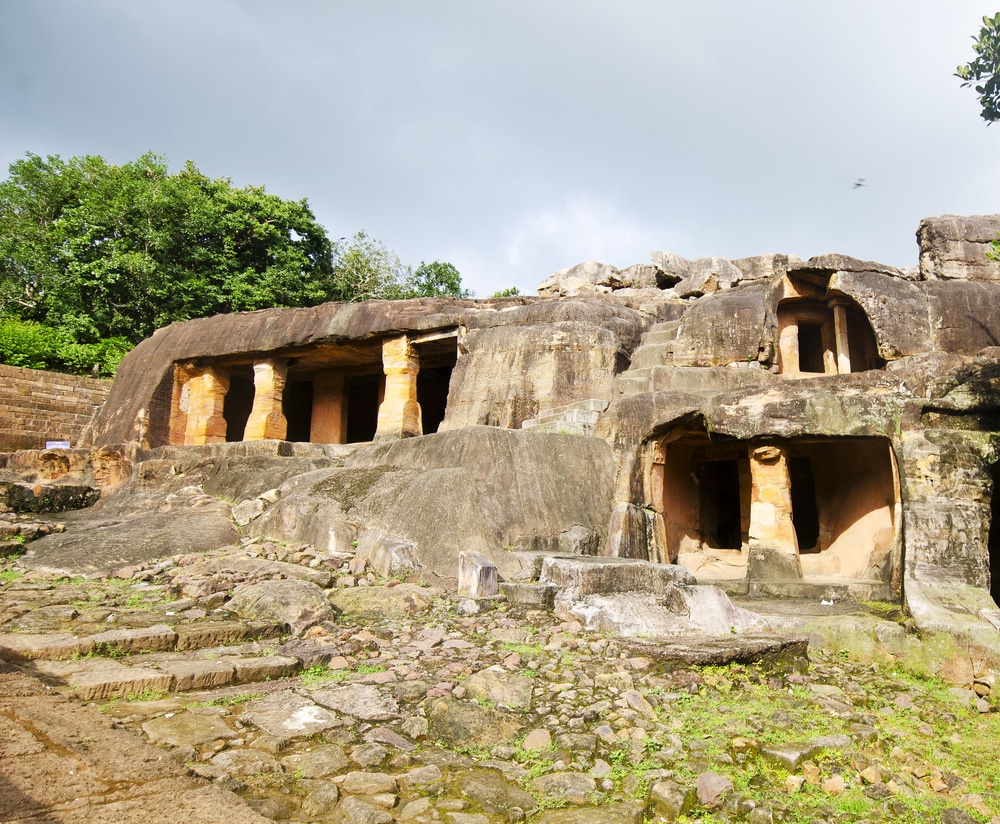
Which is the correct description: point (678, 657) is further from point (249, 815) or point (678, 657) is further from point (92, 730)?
point (92, 730)

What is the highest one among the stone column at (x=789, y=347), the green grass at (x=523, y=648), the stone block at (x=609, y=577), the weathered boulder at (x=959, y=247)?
the weathered boulder at (x=959, y=247)

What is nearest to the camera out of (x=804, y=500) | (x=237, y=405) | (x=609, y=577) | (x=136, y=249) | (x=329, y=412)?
(x=609, y=577)

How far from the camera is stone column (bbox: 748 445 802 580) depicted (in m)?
8.41

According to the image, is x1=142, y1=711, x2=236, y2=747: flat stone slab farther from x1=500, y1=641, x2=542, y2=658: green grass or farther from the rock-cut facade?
the rock-cut facade

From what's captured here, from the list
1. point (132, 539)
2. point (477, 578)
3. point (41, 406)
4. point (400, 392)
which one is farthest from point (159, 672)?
point (41, 406)

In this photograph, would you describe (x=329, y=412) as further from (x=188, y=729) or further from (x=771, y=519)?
(x=188, y=729)

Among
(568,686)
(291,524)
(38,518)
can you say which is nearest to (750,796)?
(568,686)

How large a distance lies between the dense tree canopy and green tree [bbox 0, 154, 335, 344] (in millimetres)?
32

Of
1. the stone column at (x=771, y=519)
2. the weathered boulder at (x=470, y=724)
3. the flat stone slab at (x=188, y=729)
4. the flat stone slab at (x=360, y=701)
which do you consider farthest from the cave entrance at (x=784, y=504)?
the flat stone slab at (x=188, y=729)

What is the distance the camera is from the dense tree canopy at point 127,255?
2106cm

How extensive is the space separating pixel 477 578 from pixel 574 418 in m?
4.42

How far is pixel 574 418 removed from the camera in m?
10.5

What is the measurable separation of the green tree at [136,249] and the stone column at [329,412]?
681cm

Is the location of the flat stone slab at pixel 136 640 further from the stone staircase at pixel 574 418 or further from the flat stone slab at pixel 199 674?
the stone staircase at pixel 574 418
